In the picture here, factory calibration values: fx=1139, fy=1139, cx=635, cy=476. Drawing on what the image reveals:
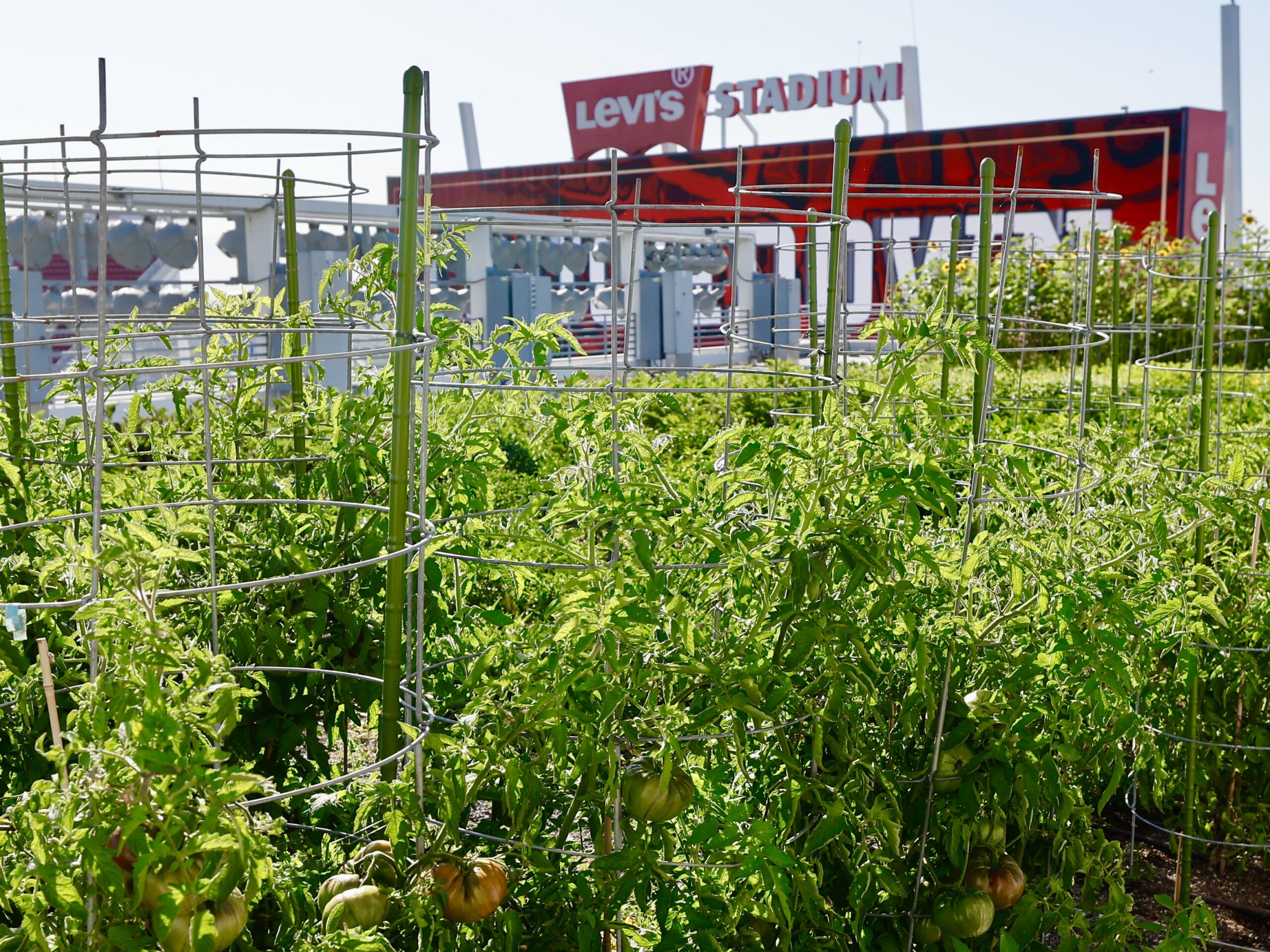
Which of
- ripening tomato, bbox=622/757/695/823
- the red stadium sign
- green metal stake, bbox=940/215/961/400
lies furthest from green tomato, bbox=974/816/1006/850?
the red stadium sign

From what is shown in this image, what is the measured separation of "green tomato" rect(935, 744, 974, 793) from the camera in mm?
1697

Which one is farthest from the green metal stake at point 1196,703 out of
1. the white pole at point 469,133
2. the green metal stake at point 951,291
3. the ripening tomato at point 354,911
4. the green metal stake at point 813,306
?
the white pole at point 469,133

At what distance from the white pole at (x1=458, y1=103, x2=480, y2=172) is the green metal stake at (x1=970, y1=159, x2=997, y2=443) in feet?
89.5

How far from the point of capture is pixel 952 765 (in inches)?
67.2

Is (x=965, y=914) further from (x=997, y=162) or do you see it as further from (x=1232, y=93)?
(x=1232, y=93)

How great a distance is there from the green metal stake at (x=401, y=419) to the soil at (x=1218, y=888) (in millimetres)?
1777

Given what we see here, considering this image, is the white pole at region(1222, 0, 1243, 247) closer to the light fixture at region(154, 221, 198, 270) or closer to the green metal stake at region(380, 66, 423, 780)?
the light fixture at region(154, 221, 198, 270)

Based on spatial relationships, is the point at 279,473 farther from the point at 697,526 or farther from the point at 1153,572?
the point at 1153,572

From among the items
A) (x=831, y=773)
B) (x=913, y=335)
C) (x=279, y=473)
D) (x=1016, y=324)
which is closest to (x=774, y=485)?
(x=913, y=335)

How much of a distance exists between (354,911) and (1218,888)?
7.43 ft

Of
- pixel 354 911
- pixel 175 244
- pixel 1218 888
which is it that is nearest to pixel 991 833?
pixel 354 911

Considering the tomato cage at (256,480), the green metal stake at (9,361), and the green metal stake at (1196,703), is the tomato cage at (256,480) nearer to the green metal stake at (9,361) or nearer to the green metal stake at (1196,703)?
the green metal stake at (9,361)

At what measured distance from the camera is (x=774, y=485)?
1.49 m

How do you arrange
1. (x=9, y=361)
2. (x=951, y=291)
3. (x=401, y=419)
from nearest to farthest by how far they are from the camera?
(x=401, y=419) < (x=9, y=361) < (x=951, y=291)
